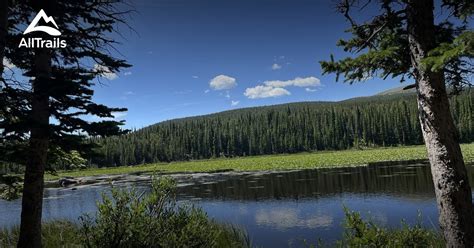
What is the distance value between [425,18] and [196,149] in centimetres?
15864

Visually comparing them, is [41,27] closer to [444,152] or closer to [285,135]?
[444,152]

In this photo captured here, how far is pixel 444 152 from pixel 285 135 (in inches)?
5605

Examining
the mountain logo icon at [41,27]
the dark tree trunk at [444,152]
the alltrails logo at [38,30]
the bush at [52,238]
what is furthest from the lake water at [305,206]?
the mountain logo icon at [41,27]

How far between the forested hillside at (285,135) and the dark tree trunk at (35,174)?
11557 centimetres

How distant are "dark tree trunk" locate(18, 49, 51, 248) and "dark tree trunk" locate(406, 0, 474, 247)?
729cm

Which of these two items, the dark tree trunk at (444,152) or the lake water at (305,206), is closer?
the dark tree trunk at (444,152)

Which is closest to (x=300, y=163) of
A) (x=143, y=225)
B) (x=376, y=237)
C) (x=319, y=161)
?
(x=319, y=161)

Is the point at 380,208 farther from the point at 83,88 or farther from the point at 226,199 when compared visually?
the point at 83,88

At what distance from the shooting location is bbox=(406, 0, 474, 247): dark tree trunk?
20.5 feet

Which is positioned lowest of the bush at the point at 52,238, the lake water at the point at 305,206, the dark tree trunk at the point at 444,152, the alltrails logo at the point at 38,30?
the lake water at the point at 305,206

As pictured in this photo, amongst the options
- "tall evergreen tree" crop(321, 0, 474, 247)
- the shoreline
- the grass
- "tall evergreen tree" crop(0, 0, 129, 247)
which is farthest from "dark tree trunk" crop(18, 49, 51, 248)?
the grass

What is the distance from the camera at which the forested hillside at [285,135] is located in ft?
412

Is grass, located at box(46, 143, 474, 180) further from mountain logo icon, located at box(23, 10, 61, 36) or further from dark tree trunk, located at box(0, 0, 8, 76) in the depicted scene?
dark tree trunk, located at box(0, 0, 8, 76)

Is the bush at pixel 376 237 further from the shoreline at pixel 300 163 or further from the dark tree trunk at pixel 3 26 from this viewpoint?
the shoreline at pixel 300 163
